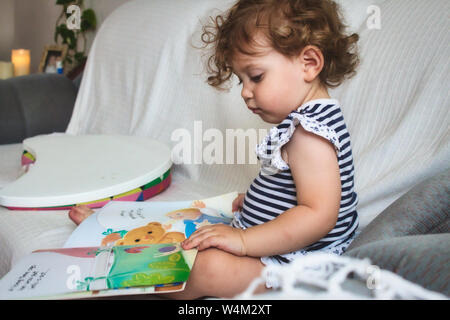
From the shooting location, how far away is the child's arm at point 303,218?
0.73 metres

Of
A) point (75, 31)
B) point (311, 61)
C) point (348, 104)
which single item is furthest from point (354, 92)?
point (75, 31)

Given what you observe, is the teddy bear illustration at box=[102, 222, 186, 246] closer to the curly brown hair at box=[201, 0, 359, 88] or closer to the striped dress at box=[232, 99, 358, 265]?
the striped dress at box=[232, 99, 358, 265]

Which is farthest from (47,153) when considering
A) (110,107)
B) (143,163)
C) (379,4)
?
(379,4)

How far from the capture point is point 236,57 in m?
0.84

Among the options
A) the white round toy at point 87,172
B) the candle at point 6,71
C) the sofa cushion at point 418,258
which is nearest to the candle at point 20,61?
the candle at point 6,71

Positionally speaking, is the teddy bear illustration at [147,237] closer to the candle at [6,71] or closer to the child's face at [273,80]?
the child's face at [273,80]

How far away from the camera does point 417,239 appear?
0.50 meters

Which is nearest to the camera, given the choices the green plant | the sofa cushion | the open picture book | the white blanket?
the sofa cushion

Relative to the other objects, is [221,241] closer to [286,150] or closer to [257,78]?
[286,150]

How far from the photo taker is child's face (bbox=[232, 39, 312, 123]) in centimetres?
81

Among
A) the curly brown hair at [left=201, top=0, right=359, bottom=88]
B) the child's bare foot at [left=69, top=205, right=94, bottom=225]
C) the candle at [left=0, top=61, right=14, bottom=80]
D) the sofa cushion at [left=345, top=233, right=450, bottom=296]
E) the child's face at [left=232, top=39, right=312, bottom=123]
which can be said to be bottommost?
the candle at [left=0, top=61, right=14, bottom=80]

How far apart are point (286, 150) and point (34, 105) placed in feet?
4.61

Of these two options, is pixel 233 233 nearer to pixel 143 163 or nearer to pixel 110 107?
pixel 143 163

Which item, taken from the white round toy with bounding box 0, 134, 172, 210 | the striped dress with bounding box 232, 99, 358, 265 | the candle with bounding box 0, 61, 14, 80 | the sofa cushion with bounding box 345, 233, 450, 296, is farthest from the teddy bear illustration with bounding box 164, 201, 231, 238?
the candle with bounding box 0, 61, 14, 80
